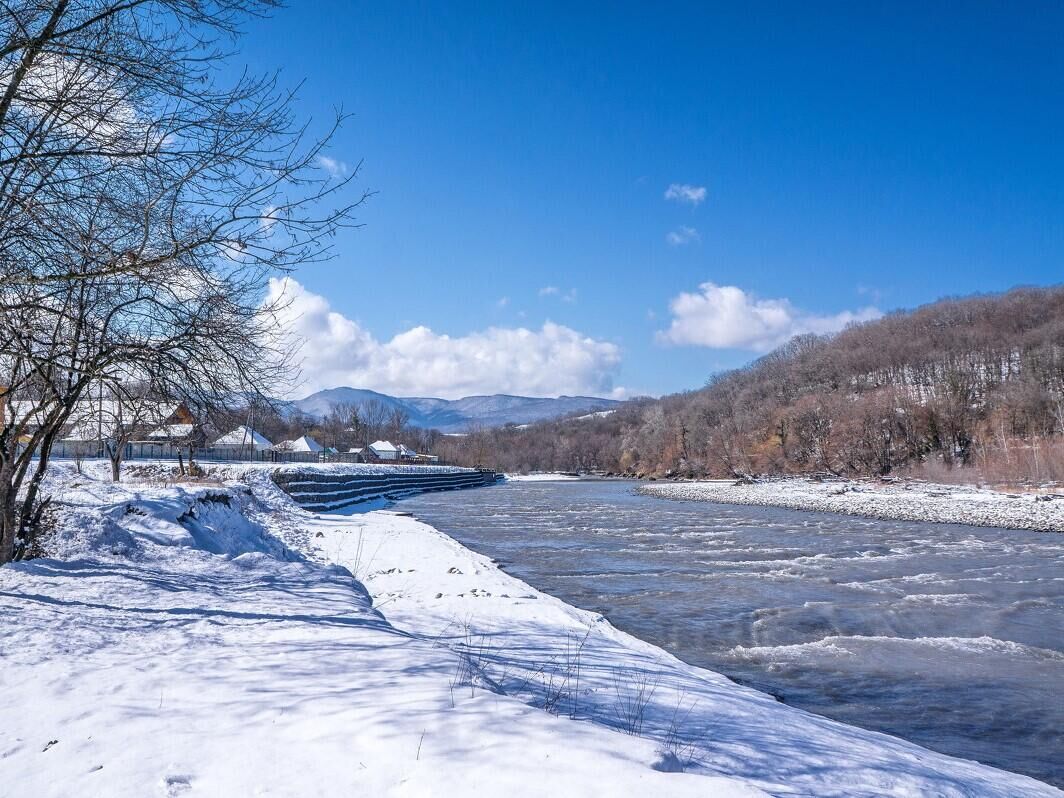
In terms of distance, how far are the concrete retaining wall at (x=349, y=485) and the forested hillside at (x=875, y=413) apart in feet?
131

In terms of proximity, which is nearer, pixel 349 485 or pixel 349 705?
pixel 349 705

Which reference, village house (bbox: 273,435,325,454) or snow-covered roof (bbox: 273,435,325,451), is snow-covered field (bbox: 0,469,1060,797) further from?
snow-covered roof (bbox: 273,435,325,451)

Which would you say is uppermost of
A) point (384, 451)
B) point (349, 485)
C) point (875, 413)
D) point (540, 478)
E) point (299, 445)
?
point (875, 413)

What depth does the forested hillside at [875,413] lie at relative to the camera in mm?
61625

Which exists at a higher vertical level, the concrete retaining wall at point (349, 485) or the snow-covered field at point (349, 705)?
the snow-covered field at point (349, 705)

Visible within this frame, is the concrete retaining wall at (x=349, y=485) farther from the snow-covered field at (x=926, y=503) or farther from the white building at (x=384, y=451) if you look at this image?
the white building at (x=384, y=451)

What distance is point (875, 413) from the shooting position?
227 ft

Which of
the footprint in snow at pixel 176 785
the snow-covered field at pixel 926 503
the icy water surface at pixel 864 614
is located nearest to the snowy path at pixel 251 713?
the footprint in snow at pixel 176 785

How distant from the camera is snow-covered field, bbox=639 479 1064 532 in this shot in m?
27.1

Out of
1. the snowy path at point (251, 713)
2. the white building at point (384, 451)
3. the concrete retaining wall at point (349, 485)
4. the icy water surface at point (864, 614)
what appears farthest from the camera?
the white building at point (384, 451)

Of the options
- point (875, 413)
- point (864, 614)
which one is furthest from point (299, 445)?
point (864, 614)

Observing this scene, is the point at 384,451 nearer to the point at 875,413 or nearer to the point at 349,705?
the point at 875,413

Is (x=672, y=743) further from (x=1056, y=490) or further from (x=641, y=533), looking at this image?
(x=1056, y=490)

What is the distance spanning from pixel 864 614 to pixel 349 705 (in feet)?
31.2
